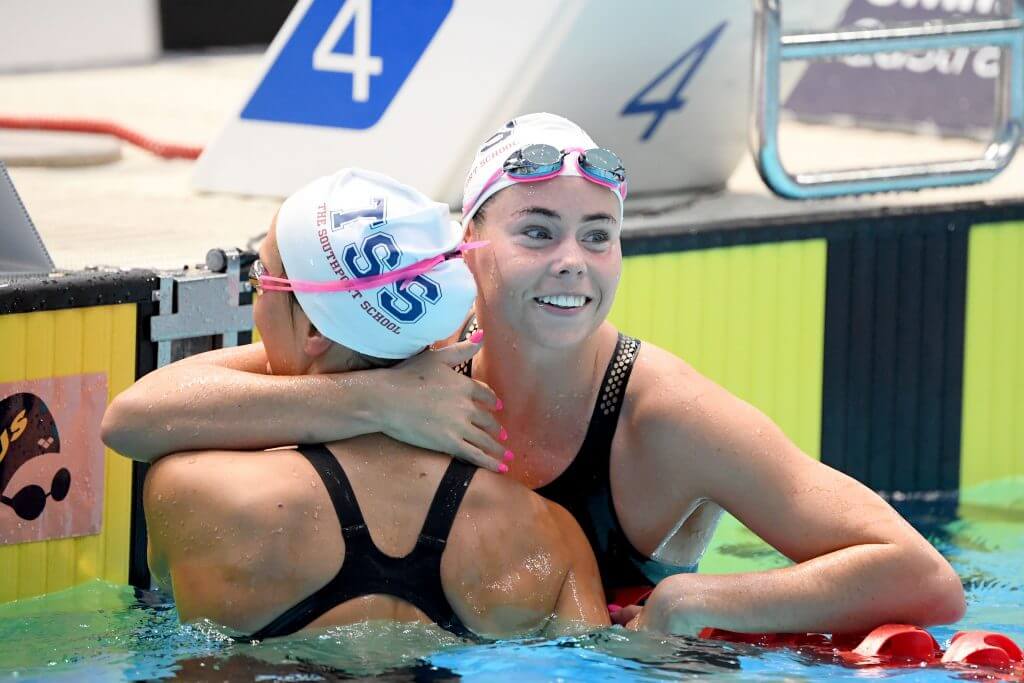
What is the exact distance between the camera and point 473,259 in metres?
3.30

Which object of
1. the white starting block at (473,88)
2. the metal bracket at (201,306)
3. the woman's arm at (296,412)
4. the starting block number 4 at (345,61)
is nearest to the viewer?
the woman's arm at (296,412)

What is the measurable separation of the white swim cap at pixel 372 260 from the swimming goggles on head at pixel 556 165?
10.6 inches

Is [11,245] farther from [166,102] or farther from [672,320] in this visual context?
[166,102]

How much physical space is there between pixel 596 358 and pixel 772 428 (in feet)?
1.20

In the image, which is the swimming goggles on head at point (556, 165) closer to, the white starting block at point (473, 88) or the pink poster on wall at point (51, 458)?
the pink poster on wall at point (51, 458)

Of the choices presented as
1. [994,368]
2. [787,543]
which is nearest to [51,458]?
[787,543]

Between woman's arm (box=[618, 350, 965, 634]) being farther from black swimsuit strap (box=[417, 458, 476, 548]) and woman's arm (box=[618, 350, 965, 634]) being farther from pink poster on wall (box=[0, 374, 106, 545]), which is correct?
pink poster on wall (box=[0, 374, 106, 545])

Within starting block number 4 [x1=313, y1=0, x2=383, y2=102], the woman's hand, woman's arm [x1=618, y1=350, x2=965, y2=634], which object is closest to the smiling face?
the woman's hand

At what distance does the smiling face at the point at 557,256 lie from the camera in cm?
315

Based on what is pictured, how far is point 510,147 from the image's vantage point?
3260mm

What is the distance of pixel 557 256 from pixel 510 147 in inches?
10.0

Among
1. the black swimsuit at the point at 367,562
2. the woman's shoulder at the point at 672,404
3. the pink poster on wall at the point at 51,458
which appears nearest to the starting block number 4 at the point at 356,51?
the pink poster on wall at the point at 51,458

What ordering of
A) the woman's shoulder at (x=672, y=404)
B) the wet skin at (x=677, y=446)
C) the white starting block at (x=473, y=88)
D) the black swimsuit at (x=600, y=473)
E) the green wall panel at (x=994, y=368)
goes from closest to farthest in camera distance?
the wet skin at (x=677, y=446) < the woman's shoulder at (x=672, y=404) < the black swimsuit at (x=600, y=473) < the white starting block at (x=473, y=88) < the green wall panel at (x=994, y=368)

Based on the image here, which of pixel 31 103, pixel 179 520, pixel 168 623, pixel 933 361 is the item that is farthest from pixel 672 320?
pixel 31 103
